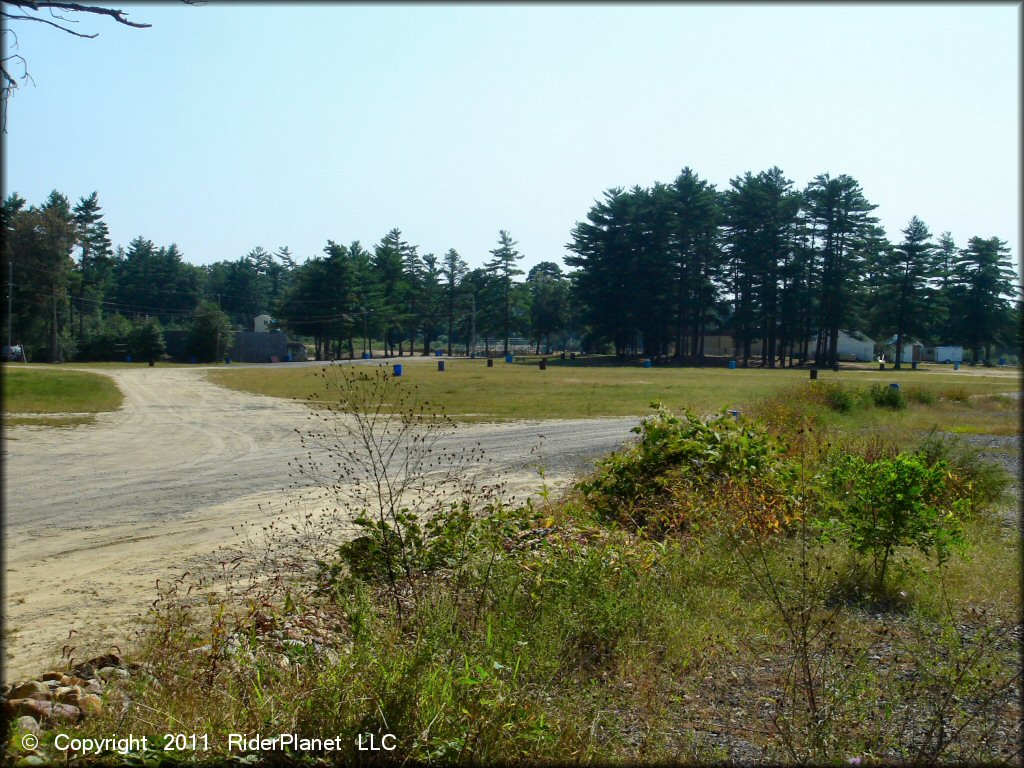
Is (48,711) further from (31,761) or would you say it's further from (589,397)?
(589,397)

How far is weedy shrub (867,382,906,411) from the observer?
24.4 metres

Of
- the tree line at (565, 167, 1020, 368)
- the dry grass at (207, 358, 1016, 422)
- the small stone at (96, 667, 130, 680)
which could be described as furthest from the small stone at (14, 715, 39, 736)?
the tree line at (565, 167, 1020, 368)

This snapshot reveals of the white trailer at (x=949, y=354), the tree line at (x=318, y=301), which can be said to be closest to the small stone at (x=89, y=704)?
the tree line at (x=318, y=301)

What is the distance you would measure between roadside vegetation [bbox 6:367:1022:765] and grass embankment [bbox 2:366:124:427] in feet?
54.6

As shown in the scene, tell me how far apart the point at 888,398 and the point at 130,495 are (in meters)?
21.8

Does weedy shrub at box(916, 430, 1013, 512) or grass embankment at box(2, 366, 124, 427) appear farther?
grass embankment at box(2, 366, 124, 427)

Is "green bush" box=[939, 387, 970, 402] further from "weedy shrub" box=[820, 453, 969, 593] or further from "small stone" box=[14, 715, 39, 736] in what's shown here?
"small stone" box=[14, 715, 39, 736]

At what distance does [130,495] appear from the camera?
38.2 feet

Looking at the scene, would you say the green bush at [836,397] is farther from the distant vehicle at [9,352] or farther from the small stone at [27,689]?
the small stone at [27,689]

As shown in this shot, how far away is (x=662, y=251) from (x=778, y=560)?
68821mm

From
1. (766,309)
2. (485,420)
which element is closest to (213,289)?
(766,309)

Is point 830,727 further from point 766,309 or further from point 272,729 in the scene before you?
point 766,309

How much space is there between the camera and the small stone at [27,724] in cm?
359

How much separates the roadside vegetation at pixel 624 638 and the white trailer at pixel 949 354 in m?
86.3
